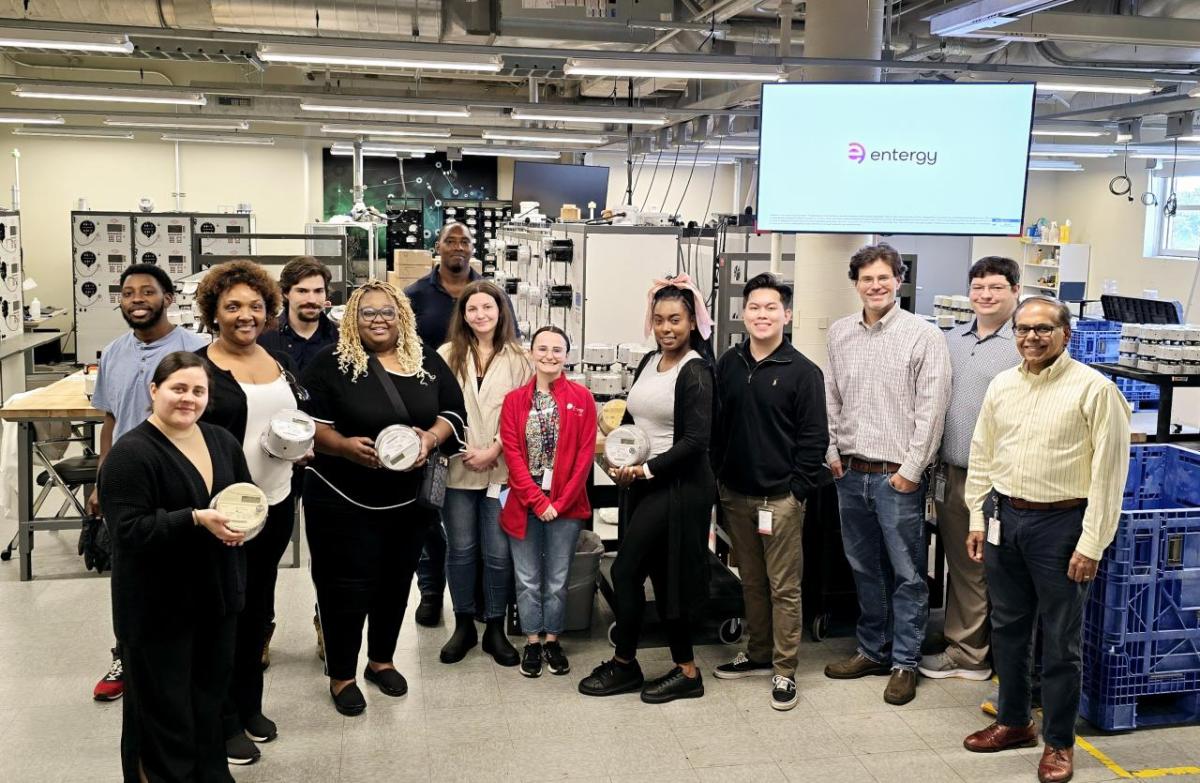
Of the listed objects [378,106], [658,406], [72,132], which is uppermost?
[72,132]

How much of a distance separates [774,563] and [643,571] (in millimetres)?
525

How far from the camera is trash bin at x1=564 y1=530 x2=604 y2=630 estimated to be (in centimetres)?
470

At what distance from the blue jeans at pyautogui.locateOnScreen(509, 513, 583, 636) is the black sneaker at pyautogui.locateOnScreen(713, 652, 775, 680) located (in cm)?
69

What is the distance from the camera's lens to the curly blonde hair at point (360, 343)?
3.78 m

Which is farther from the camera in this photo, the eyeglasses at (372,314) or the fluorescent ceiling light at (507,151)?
the fluorescent ceiling light at (507,151)

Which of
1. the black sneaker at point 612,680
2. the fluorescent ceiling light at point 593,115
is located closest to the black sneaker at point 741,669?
the black sneaker at point 612,680

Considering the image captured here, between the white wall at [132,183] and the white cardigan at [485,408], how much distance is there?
12990 mm

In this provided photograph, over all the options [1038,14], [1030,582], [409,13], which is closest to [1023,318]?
[1030,582]

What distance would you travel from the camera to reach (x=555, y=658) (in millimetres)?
4391

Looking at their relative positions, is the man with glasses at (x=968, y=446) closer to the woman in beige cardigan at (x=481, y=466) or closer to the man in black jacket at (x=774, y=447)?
the man in black jacket at (x=774, y=447)

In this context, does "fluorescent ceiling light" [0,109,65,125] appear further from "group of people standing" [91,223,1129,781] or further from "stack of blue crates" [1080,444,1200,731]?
"stack of blue crates" [1080,444,1200,731]

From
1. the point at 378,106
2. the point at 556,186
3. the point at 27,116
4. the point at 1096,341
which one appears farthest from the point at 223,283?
the point at 556,186

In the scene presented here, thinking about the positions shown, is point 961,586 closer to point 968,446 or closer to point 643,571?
point 968,446

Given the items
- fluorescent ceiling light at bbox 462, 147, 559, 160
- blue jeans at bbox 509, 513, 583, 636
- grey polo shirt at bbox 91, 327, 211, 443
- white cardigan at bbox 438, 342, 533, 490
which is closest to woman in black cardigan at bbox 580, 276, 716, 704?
blue jeans at bbox 509, 513, 583, 636
